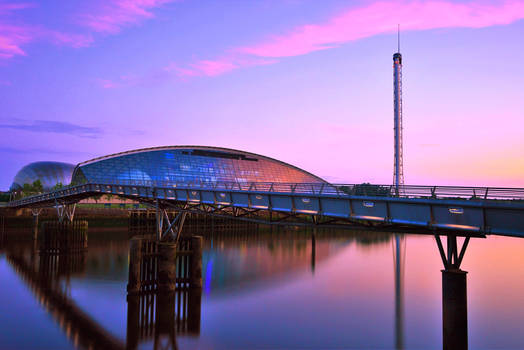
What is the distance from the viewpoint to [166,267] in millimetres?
35188

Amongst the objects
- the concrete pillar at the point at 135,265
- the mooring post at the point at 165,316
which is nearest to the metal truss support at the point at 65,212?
the concrete pillar at the point at 135,265

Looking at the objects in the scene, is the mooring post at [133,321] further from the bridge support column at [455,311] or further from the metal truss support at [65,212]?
the metal truss support at [65,212]

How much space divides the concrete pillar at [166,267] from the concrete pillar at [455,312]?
75.7ft

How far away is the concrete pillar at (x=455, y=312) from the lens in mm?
18922

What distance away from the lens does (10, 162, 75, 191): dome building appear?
440 feet

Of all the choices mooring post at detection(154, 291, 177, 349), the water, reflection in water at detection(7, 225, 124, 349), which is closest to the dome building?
reflection in water at detection(7, 225, 124, 349)

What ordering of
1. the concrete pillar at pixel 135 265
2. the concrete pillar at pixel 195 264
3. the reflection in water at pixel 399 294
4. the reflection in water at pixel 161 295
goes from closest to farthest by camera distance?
the reflection in water at pixel 161 295, the reflection in water at pixel 399 294, the concrete pillar at pixel 135 265, the concrete pillar at pixel 195 264

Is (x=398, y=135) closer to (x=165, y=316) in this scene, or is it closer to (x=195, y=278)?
(x=195, y=278)

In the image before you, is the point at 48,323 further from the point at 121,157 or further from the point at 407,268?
the point at 121,157

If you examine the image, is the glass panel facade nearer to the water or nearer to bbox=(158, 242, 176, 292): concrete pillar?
the water

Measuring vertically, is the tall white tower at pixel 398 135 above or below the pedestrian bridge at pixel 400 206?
above

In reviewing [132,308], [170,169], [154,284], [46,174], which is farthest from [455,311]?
[46,174]

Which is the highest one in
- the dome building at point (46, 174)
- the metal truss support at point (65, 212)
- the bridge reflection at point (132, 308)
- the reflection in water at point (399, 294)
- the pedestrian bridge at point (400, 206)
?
the dome building at point (46, 174)

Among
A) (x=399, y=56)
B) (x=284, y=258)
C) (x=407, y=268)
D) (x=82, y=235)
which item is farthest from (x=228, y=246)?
(x=399, y=56)
